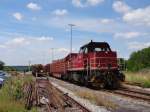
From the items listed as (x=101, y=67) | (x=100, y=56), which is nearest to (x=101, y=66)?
(x=101, y=67)

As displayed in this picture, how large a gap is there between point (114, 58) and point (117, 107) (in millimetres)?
11930

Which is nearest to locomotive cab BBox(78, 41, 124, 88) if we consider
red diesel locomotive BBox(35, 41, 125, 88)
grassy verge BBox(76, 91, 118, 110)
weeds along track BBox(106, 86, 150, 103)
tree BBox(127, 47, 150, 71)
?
red diesel locomotive BBox(35, 41, 125, 88)

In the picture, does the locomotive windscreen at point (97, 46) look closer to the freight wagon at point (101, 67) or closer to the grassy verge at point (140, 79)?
the freight wagon at point (101, 67)

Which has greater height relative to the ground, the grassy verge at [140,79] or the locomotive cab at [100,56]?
the locomotive cab at [100,56]

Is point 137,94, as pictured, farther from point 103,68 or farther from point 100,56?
point 100,56

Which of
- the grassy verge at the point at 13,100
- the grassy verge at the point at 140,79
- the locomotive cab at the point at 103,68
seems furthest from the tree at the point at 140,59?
the grassy verge at the point at 13,100

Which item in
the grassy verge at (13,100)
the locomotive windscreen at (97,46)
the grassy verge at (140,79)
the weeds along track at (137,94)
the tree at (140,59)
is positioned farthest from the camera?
the tree at (140,59)

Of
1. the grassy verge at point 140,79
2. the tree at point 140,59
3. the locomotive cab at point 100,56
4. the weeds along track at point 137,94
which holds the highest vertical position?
the tree at point 140,59

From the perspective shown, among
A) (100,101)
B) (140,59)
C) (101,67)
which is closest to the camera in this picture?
(100,101)

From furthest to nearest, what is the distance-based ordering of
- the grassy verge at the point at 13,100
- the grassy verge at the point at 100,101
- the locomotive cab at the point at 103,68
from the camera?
the locomotive cab at the point at 103,68 → the grassy verge at the point at 100,101 → the grassy verge at the point at 13,100

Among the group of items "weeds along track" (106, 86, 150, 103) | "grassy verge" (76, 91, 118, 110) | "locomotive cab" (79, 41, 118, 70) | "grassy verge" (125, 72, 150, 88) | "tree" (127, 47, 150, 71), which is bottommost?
"grassy verge" (76, 91, 118, 110)

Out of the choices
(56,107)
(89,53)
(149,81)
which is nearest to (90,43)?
(89,53)

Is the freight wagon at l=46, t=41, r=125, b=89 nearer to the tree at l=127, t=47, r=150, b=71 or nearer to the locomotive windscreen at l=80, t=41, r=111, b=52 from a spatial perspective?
the locomotive windscreen at l=80, t=41, r=111, b=52

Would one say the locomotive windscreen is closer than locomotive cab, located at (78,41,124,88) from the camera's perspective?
No
